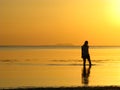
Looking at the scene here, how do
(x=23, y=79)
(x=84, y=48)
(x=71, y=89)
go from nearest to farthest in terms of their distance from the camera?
(x=71, y=89) → (x=23, y=79) → (x=84, y=48)

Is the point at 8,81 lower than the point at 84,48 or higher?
lower

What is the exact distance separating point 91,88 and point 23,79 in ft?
18.4

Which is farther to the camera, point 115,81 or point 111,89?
point 115,81

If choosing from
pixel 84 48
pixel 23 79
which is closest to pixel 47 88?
pixel 23 79

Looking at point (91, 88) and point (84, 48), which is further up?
point (84, 48)

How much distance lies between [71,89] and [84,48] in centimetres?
1386

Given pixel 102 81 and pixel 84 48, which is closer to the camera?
pixel 102 81

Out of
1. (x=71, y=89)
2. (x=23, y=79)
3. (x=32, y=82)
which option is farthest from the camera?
(x=23, y=79)

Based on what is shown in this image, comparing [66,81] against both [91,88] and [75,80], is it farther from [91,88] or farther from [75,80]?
[91,88]

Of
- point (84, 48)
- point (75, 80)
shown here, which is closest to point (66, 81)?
point (75, 80)

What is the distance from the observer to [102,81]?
2119 cm

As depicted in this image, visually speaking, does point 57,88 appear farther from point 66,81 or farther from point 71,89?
point 66,81

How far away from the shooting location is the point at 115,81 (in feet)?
70.1

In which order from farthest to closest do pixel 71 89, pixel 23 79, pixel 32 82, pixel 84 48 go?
pixel 84 48 → pixel 23 79 → pixel 32 82 → pixel 71 89
